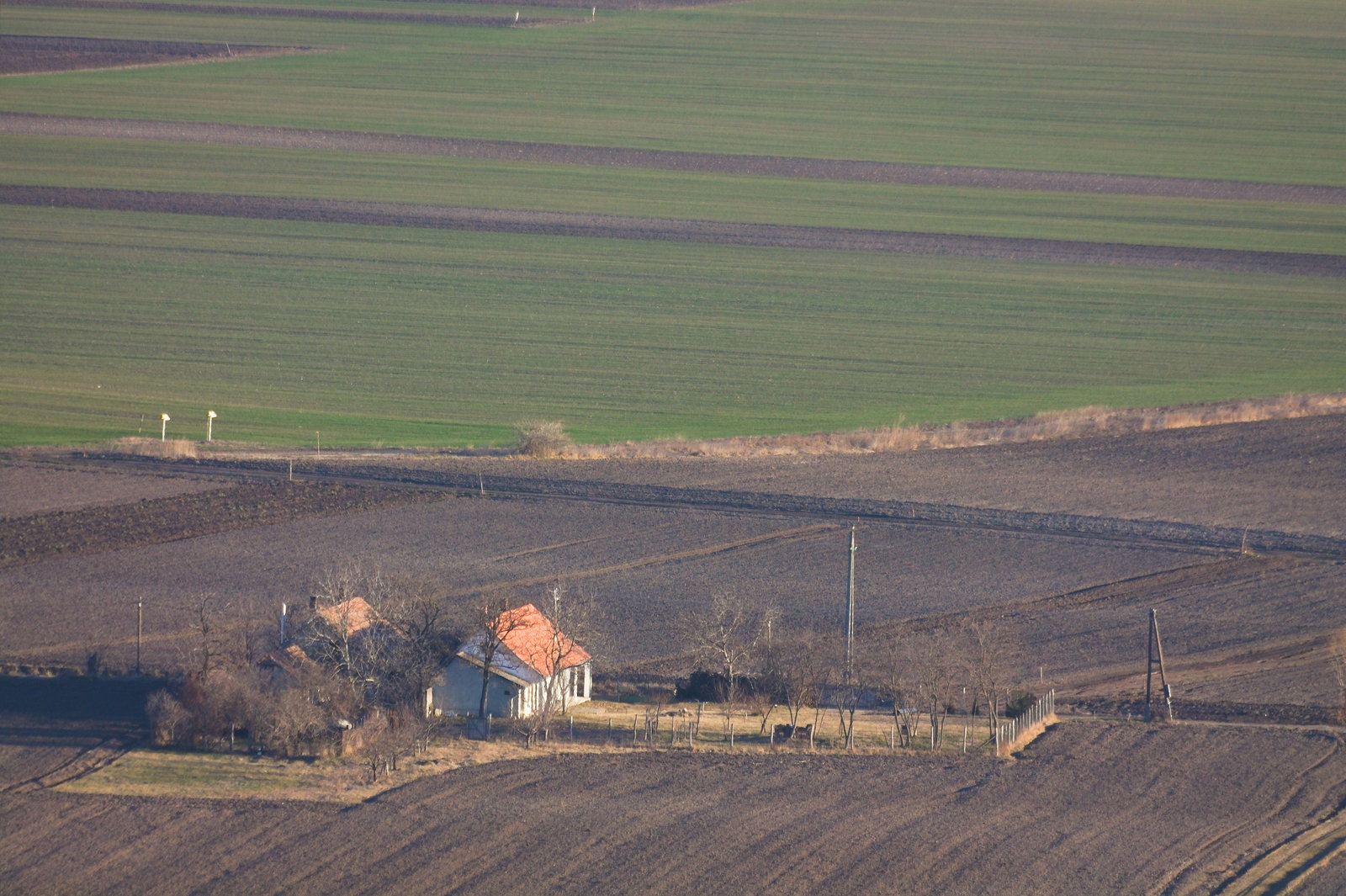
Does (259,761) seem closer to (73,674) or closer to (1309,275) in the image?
(73,674)

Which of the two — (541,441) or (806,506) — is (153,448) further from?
(806,506)

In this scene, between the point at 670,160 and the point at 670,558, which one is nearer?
the point at 670,558

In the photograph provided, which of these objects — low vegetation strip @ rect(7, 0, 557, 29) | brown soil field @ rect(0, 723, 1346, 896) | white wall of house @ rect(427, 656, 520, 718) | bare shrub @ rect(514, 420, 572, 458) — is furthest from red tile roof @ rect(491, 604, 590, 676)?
low vegetation strip @ rect(7, 0, 557, 29)

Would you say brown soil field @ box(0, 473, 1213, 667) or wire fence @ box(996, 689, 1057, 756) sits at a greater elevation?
brown soil field @ box(0, 473, 1213, 667)

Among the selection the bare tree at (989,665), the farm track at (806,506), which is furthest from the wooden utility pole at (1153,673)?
the farm track at (806,506)

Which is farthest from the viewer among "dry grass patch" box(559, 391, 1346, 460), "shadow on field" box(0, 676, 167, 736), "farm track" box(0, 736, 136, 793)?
"dry grass patch" box(559, 391, 1346, 460)

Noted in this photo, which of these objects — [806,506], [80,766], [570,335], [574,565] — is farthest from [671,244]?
[80,766]

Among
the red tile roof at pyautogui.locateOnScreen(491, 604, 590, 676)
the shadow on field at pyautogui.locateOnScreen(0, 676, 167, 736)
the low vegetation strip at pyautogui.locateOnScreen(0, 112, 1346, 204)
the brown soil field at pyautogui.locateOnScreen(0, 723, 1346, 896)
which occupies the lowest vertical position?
the brown soil field at pyautogui.locateOnScreen(0, 723, 1346, 896)

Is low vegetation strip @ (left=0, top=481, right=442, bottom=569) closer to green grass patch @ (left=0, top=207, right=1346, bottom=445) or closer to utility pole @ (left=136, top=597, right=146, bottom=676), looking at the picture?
utility pole @ (left=136, top=597, right=146, bottom=676)
